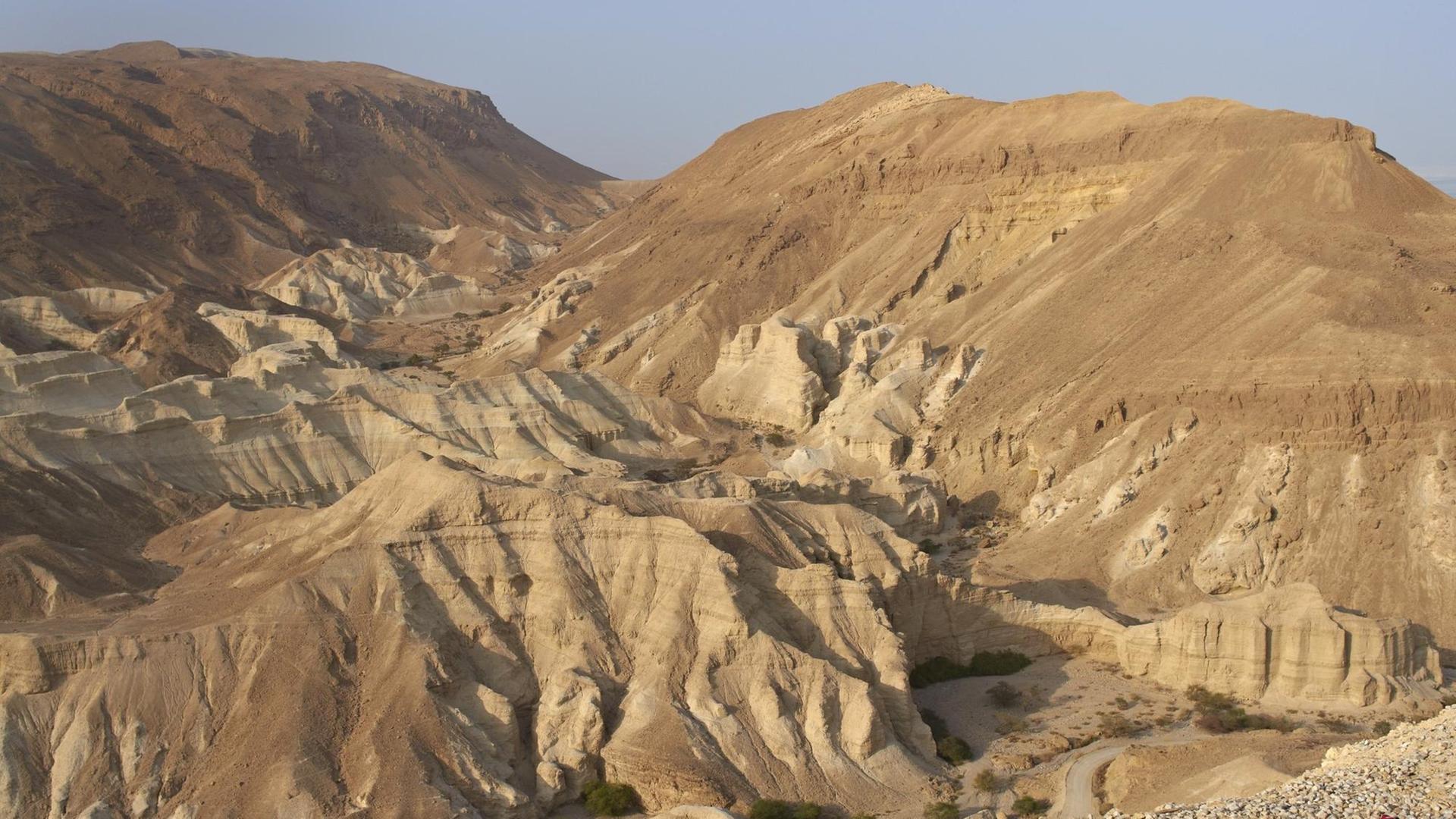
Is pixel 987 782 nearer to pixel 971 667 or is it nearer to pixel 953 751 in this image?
pixel 953 751

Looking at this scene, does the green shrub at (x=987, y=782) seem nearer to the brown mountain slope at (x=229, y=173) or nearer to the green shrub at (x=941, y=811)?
the green shrub at (x=941, y=811)

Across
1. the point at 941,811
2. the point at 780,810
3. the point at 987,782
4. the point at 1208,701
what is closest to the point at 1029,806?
the point at 987,782

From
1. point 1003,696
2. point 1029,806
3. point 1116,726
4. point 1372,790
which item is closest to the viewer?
point 1372,790

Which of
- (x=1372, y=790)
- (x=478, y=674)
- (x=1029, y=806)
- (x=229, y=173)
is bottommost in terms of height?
(x=1029, y=806)

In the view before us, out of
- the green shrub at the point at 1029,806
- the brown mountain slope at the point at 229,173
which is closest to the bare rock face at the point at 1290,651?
the green shrub at the point at 1029,806

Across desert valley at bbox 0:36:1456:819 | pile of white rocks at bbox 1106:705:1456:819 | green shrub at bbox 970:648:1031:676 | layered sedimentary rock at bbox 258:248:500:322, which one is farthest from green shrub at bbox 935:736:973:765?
layered sedimentary rock at bbox 258:248:500:322

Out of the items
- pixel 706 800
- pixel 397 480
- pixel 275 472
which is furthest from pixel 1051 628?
pixel 275 472

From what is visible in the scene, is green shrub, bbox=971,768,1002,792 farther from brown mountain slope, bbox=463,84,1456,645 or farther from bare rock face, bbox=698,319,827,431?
bare rock face, bbox=698,319,827,431

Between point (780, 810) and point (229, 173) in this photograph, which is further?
point (229, 173)
